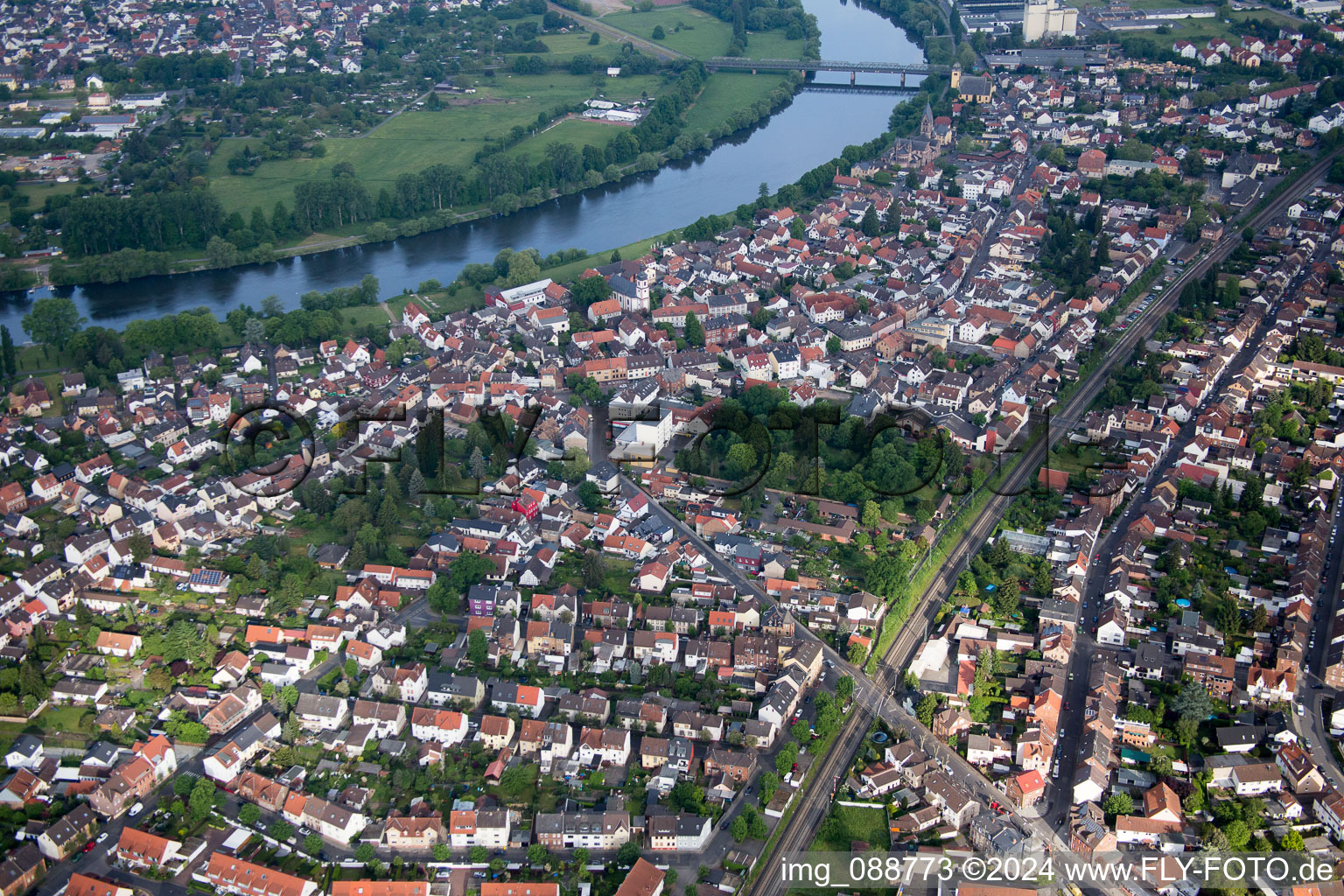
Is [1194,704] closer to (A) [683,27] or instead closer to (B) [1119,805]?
(B) [1119,805]

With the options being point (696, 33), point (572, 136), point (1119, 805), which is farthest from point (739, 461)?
point (696, 33)

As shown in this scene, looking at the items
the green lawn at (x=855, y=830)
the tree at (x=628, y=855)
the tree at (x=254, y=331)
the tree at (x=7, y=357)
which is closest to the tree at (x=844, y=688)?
the green lawn at (x=855, y=830)

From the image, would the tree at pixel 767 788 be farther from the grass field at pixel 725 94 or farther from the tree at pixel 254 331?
the grass field at pixel 725 94

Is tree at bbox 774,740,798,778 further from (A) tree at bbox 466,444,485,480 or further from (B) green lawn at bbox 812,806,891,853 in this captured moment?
(A) tree at bbox 466,444,485,480

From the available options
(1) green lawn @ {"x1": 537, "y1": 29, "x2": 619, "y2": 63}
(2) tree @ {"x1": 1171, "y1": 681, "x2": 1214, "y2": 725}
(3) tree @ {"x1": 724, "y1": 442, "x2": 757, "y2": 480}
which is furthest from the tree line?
(2) tree @ {"x1": 1171, "y1": 681, "x2": 1214, "y2": 725}

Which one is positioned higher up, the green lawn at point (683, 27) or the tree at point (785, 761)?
the green lawn at point (683, 27)

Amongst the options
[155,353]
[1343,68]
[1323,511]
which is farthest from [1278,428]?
[1343,68]
